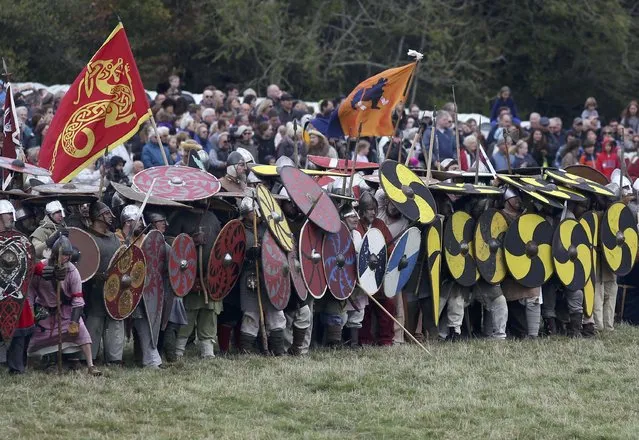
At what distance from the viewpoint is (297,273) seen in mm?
13359

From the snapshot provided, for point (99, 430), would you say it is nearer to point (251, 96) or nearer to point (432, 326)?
point (432, 326)

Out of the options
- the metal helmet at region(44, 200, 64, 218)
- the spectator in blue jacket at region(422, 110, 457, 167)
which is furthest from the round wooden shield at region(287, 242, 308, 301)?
the spectator in blue jacket at region(422, 110, 457, 167)

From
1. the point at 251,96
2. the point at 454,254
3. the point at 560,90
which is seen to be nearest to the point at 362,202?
the point at 454,254

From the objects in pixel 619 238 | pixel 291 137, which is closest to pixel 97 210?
pixel 619 238

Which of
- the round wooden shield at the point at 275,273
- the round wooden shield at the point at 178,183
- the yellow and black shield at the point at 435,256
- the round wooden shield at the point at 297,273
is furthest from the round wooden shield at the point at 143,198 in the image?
the yellow and black shield at the point at 435,256

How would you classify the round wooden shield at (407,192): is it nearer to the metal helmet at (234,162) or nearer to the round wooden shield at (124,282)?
the metal helmet at (234,162)

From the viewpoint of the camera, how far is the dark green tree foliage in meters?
25.8

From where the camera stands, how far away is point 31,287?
39.6 ft

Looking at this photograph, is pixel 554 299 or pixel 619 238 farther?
pixel 619 238

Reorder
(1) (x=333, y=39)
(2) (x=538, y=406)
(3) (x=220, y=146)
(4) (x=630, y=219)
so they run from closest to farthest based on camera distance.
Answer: (2) (x=538, y=406), (4) (x=630, y=219), (3) (x=220, y=146), (1) (x=333, y=39)

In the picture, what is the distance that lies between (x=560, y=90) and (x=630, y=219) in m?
17.4

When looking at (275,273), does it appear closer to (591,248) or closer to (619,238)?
(591,248)

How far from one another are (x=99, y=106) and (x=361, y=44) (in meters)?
16.8

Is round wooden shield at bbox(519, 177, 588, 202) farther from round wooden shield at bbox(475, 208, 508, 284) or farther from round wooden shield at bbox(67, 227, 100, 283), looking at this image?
round wooden shield at bbox(67, 227, 100, 283)
